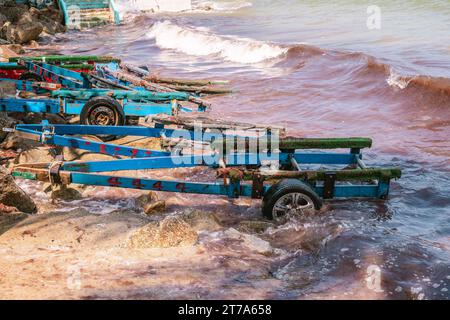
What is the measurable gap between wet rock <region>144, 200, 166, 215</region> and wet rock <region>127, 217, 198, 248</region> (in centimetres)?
104

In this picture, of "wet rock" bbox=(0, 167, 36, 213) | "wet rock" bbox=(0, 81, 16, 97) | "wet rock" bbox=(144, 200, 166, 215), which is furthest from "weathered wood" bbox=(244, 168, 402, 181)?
"wet rock" bbox=(0, 81, 16, 97)

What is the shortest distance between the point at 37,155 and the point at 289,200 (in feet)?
14.8

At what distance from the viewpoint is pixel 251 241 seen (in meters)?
5.21

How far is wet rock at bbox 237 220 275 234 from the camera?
555cm

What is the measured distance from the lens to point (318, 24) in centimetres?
2794

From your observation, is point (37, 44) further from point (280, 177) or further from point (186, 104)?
point (280, 177)

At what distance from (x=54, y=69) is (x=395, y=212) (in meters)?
8.40

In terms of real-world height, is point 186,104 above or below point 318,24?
below

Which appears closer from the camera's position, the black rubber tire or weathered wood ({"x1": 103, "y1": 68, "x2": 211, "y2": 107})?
weathered wood ({"x1": 103, "y1": 68, "x2": 211, "y2": 107})

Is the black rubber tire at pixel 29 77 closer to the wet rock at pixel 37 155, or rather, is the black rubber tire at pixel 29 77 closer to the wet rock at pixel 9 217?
the wet rock at pixel 37 155

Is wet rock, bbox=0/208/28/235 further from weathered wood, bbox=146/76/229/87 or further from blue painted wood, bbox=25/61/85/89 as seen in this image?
weathered wood, bbox=146/76/229/87

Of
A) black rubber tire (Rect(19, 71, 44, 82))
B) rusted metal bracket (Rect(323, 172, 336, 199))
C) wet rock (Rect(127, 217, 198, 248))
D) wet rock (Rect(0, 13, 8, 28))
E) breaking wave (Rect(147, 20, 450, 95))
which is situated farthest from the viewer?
wet rock (Rect(0, 13, 8, 28))

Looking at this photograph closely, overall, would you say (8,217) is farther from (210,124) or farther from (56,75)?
(56,75)

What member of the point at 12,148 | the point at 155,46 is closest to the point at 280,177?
the point at 12,148
